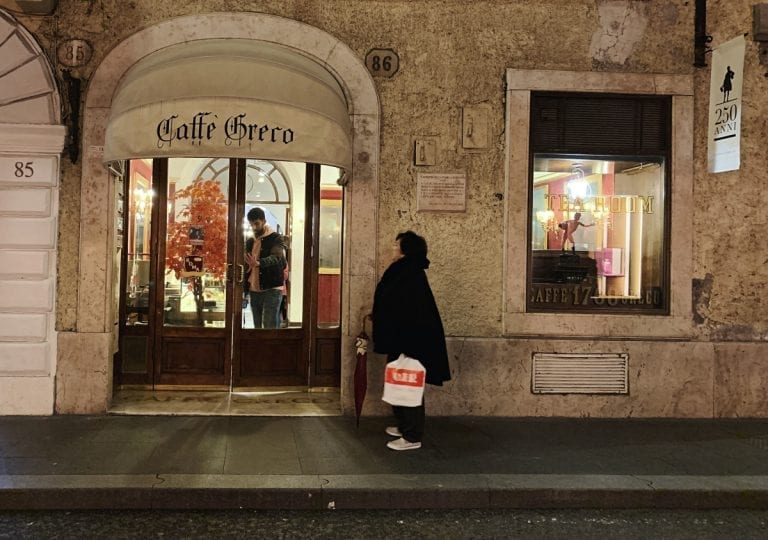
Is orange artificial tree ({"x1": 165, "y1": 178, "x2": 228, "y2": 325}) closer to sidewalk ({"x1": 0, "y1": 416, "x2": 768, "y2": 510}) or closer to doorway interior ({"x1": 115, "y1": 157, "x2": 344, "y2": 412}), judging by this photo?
doorway interior ({"x1": 115, "y1": 157, "x2": 344, "y2": 412})

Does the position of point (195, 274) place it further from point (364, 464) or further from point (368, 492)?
point (368, 492)

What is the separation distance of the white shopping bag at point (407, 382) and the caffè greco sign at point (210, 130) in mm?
2352

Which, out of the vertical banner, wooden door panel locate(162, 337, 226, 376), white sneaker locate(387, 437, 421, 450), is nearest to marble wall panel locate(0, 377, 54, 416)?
wooden door panel locate(162, 337, 226, 376)

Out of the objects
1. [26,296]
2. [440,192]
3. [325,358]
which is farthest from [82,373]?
[440,192]

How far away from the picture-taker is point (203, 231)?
7449mm

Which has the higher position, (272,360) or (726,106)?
(726,106)

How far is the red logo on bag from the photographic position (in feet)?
18.2

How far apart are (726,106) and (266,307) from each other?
558 cm

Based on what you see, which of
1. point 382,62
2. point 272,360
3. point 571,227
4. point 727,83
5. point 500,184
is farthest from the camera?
point 272,360

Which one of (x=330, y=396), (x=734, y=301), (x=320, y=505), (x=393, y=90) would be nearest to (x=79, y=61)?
(x=393, y=90)

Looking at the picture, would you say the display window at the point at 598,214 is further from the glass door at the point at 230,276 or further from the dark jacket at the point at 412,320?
the glass door at the point at 230,276

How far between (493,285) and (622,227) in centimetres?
177

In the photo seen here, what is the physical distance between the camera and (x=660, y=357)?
6859mm

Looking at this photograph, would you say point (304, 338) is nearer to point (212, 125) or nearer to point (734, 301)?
point (212, 125)
